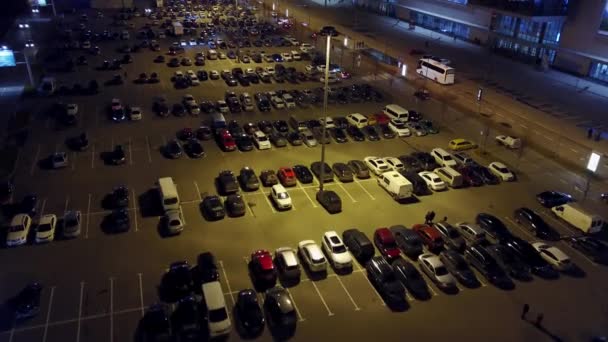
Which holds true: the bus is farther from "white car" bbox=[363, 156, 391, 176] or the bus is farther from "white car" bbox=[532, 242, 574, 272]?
"white car" bbox=[532, 242, 574, 272]

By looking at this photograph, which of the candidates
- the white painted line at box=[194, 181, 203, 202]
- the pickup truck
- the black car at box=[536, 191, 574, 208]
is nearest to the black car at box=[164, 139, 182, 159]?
the white painted line at box=[194, 181, 203, 202]

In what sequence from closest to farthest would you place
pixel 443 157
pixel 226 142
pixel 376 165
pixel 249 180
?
pixel 249 180
pixel 376 165
pixel 443 157
pixel 226 142

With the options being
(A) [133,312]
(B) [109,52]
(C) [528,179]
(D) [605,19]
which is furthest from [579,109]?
(B) [109,52]

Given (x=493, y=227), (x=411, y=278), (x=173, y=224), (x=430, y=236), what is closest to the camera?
(x=411, y=278)

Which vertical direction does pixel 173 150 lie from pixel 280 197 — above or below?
above

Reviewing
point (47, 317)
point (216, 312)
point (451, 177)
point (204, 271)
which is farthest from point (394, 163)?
point (47, 317)

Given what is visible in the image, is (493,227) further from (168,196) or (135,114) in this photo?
(135,114)
